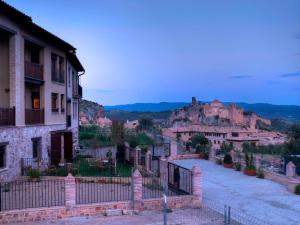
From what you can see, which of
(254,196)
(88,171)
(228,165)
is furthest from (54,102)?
(254,196)

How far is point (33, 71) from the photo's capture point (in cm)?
1961

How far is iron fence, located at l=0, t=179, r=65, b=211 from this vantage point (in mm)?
12833

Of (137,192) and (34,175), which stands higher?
(137,192)

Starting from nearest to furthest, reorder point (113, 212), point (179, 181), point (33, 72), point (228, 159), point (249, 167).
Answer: point (113, 212) < point (179, 181) < point (33, 72) < point (249, 167) < point (228, 159)

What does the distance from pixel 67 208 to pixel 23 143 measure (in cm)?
717

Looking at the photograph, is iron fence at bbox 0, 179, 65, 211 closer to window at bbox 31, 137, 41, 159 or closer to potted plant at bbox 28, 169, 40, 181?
potted plant at bbox 28, 169, 40, 181

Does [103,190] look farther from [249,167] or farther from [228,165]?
[228,165]

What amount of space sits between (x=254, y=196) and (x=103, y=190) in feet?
21.4

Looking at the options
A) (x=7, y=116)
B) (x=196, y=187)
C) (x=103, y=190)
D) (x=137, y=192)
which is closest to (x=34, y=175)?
(x=7, y=116)

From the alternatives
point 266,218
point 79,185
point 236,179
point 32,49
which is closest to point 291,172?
point 236,179

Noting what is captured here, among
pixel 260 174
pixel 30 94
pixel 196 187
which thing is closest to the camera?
pixel 196 187

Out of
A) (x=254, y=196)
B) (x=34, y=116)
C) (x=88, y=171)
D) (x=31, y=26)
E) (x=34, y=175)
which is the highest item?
(x=31, y=26)

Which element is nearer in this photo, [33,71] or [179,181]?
[179,181]

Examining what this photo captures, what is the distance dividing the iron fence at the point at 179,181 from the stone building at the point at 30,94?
24.2 feet
